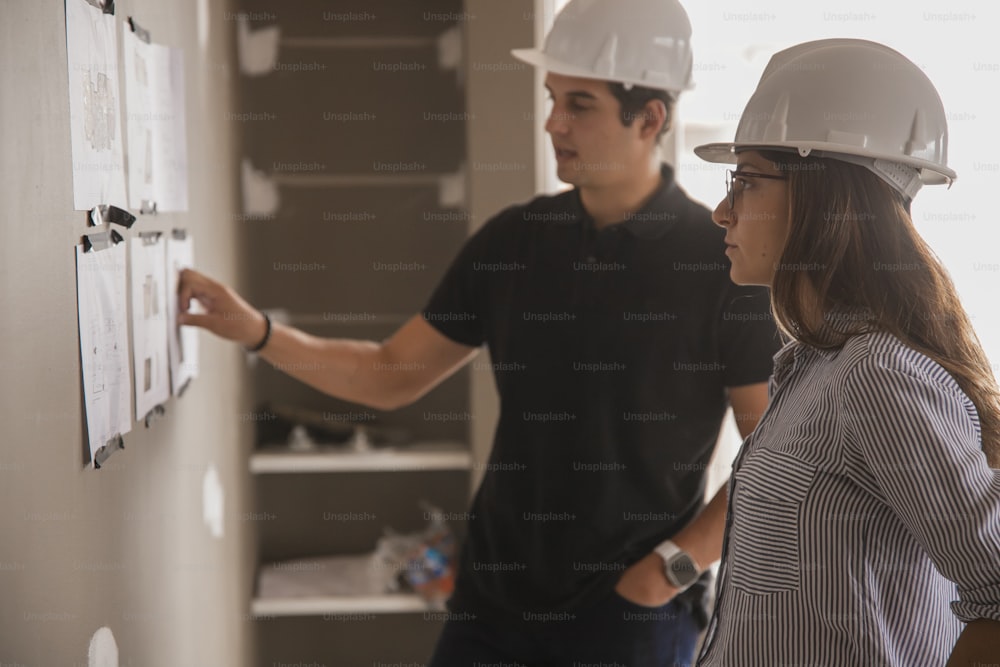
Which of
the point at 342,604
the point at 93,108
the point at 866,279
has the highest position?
the point at 93,108

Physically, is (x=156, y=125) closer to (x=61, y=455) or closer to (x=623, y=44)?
(x=61, y=455)

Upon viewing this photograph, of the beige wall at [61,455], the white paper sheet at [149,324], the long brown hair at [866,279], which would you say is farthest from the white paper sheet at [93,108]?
the long brown hair at [866,279]

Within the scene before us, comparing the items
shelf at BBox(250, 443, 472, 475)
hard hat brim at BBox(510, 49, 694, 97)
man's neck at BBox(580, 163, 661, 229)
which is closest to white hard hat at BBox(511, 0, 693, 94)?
hard hat brim at BBox(510, 49, 694, 97)

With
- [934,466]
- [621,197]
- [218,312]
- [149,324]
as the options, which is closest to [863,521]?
[934,466]

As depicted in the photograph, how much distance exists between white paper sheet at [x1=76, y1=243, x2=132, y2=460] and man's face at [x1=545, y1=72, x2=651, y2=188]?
80 cm

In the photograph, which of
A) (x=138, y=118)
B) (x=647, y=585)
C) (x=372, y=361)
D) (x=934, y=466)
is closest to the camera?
(x=934, y=466)

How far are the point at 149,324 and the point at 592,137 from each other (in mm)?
848

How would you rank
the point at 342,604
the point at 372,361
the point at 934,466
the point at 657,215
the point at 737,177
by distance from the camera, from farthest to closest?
the point at 342,604, the point at 372,361, the point at 657,215, the point at 737,177, the point at 934,466

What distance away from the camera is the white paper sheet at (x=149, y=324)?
55.9 inches

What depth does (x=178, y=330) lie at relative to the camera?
1.75m

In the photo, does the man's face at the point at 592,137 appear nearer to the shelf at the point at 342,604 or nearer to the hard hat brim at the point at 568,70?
the hard hat brim at the point at 568,70

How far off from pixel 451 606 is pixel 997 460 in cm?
105

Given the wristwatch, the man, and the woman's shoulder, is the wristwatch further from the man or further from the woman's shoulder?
the woman's shoulder

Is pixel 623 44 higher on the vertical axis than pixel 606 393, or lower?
higher
